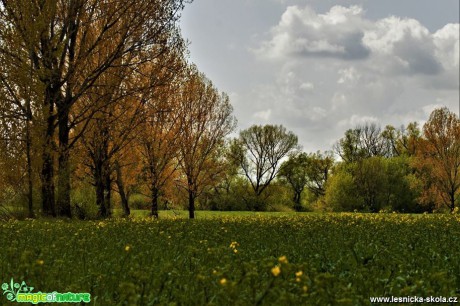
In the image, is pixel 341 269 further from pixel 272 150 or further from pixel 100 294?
pixel 272 150

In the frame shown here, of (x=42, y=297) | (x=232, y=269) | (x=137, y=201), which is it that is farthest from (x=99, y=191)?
(x=137, y=201)

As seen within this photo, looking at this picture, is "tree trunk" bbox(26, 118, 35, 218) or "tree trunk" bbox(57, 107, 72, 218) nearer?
"tree trunk" bbox(26, 118, 35, 218)

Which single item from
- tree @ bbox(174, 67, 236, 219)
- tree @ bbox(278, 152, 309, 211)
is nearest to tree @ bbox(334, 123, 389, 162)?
tree @ bbox(278, 152, 309, 211)

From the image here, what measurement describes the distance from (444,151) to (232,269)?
44.8 m

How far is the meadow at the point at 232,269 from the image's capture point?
411 cm

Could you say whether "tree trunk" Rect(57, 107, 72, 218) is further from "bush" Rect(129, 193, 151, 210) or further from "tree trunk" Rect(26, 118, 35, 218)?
"bush" Rect(129, 193, 151, 210)

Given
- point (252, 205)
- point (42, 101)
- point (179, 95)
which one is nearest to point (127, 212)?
point (179, 95)

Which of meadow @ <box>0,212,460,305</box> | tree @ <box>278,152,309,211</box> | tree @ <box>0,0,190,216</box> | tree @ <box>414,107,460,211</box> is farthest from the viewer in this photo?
tree @ <box>278,152,309,211</box>

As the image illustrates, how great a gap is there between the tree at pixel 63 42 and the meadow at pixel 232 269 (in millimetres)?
8258

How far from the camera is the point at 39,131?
16.5m

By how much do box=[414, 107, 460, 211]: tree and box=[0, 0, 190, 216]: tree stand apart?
33.9 metres

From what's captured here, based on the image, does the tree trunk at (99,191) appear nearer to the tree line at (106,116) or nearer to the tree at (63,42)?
the tree line at (106,116)

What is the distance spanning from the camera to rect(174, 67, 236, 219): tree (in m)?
28.2

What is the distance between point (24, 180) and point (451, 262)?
15774mm
